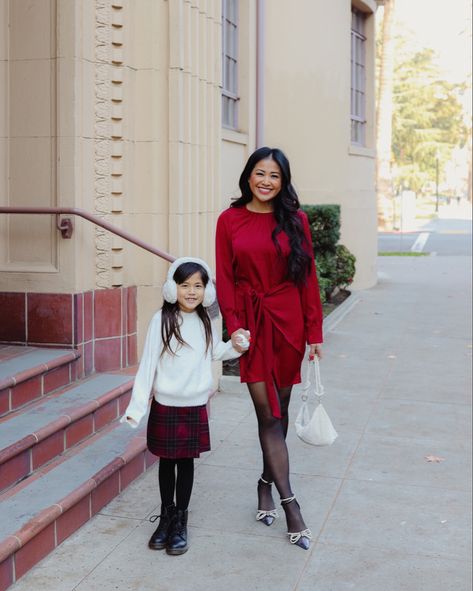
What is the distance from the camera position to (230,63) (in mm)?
9945

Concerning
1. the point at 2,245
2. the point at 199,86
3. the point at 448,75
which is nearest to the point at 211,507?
the point at 2,245

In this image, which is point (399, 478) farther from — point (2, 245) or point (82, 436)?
point (2, 245)

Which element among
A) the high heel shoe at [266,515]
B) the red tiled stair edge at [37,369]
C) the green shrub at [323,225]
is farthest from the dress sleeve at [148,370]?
the green shrub at [323,225]

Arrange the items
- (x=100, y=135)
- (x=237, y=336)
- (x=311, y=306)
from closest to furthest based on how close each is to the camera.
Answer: (x=237, y=336) < (x=311, y=306) < (x=100, y=135)

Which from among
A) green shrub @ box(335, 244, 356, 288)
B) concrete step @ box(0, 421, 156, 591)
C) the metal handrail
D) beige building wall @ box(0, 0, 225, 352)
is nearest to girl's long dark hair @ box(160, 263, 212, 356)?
concrete step @ box(0, 421, 156, 591)

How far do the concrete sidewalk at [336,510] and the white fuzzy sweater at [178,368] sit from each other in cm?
78

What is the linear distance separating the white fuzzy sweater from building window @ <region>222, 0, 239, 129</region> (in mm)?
5446

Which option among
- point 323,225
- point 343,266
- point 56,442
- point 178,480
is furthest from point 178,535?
point 343,266

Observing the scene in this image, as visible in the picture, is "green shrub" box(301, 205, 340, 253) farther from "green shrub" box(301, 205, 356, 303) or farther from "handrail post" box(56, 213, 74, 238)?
"handrail post" box(56, 213, 74, 238)

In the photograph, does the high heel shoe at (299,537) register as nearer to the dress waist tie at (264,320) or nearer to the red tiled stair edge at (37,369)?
the dress waist tie at (264,320)

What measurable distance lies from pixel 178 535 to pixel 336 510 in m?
1.15

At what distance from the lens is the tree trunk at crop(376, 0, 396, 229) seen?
2736 cm

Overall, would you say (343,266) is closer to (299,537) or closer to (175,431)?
(299,537)

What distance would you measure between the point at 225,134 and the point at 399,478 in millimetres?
4426
